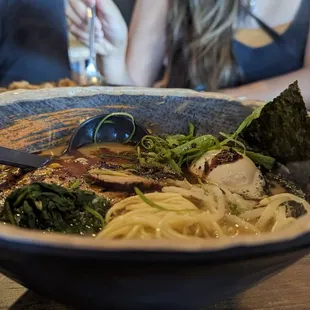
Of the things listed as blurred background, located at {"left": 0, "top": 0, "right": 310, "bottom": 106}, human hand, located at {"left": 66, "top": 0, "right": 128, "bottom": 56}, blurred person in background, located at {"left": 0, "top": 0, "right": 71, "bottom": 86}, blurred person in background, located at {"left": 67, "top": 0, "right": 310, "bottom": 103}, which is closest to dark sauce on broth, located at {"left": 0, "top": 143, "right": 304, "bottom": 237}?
blurred background, located at {"left": 0, "top": 0, "right": 310, "bottom": 106}

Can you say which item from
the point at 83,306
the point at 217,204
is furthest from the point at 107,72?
the point at 83,306

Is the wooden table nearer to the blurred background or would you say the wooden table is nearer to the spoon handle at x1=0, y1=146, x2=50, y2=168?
the spoon handle at x1=0, y1=146, x2=50, y2=168

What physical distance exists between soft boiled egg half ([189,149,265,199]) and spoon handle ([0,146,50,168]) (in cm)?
26

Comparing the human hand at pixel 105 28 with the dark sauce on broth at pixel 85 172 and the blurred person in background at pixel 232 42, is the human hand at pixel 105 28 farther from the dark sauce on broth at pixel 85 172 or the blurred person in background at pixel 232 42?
the dark sauce on broth at pixel 85 172

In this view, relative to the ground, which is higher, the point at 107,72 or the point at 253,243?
the point at 253,243

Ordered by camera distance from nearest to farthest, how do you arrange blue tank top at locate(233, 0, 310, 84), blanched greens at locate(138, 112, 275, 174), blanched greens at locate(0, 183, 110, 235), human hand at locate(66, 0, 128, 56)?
1. blanched greens at locate(0, 183, 110, 235)
2. blanched greens at locate(138, 112, 275, 174)
3. blue tank top at locate(233, 0, 310, 84)
4. human hand at locate(66, 0, 128, 56)

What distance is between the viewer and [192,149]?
882mm

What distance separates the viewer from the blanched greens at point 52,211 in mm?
586

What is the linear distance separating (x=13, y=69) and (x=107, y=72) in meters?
0.75

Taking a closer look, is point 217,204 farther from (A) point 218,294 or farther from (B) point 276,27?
(B) point 276,27

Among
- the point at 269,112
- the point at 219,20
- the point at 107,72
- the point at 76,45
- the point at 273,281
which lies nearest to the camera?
the point at 273,281

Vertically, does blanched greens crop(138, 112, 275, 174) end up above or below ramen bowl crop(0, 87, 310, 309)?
below

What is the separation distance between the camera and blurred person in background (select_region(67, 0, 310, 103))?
1995 mm

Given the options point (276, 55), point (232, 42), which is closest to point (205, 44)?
point (232, 42)
